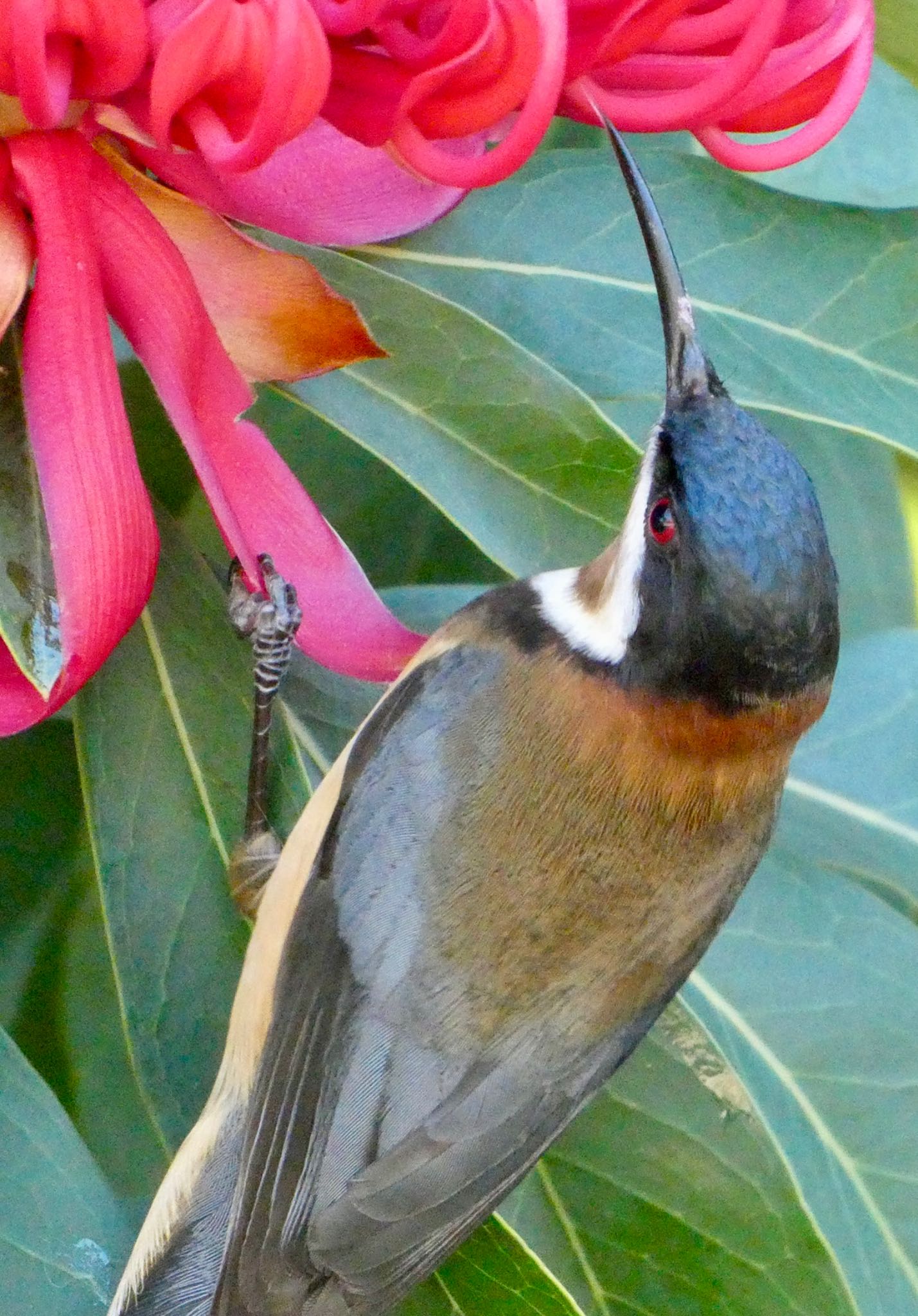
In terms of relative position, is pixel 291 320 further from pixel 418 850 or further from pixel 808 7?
pixel 418 850

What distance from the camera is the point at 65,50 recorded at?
0.79 m

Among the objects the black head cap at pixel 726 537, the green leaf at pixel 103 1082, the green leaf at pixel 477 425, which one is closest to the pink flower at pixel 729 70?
the black head cap at pixel 726 537

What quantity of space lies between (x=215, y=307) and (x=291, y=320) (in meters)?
0.05

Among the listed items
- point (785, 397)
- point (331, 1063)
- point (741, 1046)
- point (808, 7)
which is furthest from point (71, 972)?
point (808, 7)

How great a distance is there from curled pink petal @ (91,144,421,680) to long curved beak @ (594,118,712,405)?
0.33 meters

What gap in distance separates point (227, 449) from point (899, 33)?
0.75 m

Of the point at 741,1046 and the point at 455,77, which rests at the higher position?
the point at 455,77

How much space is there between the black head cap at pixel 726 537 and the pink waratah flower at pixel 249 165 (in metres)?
A: 0.17

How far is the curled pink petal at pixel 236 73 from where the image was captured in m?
0.74

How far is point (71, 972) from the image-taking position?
1.37 meters

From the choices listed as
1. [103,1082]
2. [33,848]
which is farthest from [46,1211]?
[33,848]

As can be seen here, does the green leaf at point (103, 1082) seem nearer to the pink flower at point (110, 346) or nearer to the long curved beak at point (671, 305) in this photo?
the pink flower at point (110, 346)

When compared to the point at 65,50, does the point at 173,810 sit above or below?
below

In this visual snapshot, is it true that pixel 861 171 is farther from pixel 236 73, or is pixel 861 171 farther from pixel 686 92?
pixel 236 73
